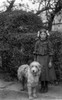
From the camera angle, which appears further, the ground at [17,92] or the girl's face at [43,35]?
the girl's face at [43,35]

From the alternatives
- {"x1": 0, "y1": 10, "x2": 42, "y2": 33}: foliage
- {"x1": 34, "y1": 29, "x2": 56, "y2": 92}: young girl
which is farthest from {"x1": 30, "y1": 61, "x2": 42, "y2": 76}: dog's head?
{"x1": 0, "y1": 10, "x2": 42, "y2": 33}: foliage

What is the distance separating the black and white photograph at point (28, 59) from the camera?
582cm

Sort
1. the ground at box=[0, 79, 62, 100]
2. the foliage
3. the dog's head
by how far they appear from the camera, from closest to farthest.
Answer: the dog's head, the ground at box=[0, 79, 62, 100], the foliage

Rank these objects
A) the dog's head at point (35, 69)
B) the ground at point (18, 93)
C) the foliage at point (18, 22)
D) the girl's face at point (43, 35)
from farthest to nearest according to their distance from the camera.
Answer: the foliage at point (18, 22) → the girl's face at point (43, 35) → the ground at point (18, 93) → the dog's head at point (35, 69)

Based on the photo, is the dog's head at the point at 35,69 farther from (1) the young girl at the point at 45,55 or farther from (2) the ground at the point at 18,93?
(2) the ground at the point at 18,93

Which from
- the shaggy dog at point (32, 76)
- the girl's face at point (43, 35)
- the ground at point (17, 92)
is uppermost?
the girl's face at point (43, 35)

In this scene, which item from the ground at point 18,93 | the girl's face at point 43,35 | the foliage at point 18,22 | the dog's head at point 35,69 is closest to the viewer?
the dog's head at point 35,69

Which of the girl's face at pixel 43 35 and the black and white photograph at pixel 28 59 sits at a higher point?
the girl's face at pixel 43 35

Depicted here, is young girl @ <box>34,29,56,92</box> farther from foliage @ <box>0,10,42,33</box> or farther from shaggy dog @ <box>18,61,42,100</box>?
foliage @ <box>0,10,42,33</box>

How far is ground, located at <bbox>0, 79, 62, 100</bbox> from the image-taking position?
18.9 feet

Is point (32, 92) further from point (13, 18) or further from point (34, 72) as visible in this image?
point (13, 18)

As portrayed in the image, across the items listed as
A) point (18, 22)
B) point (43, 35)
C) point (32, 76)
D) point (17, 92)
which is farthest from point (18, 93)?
point (18, 22)

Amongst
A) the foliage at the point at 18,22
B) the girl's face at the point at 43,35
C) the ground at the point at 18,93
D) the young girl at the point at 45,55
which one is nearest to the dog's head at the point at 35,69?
the young girl at the point at 45,55

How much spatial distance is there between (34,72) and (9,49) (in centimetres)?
237
